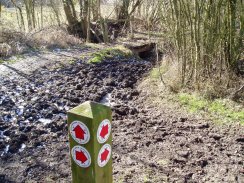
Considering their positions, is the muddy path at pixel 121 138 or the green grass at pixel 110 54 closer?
the muddy path at pixel 121 138

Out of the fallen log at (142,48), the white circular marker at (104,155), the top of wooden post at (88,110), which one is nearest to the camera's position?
the top of wooden post at (88,110)

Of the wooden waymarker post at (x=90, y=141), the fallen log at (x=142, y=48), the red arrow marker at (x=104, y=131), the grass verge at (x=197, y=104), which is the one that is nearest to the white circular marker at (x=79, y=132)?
the wooden waymarker post at (x=90, y=141)

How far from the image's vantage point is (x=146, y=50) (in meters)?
11.6

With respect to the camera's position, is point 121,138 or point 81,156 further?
point 121,138

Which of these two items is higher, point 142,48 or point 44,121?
point 142,48

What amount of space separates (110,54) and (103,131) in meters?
7.70

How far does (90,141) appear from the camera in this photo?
197cm

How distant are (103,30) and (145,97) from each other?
18.8 ft

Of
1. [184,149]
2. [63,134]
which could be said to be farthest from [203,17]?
[63,134]

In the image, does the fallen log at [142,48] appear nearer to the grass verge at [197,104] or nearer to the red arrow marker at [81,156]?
the grass verge at [197,104]

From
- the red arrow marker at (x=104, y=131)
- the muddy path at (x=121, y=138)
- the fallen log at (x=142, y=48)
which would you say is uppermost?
the red arrow marker at (x=104, y=131)

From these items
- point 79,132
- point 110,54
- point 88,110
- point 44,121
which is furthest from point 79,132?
point 110,54

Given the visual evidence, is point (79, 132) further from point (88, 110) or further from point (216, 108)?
point (216, 108)

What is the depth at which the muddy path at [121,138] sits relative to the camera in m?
3.79
